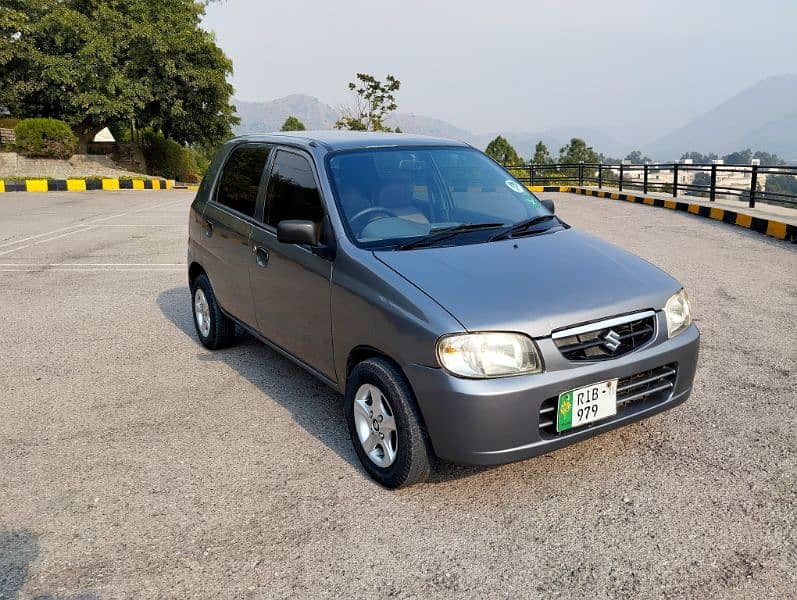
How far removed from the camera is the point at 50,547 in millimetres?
2877

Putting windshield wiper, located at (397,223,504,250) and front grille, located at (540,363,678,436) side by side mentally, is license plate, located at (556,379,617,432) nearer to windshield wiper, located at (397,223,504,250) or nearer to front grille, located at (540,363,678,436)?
front grille, located at (540,363,678,436)

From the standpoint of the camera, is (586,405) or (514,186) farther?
(514,186)

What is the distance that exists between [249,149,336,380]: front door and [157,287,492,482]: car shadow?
0.37 metres

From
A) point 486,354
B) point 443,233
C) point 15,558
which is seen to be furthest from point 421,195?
point 15,558

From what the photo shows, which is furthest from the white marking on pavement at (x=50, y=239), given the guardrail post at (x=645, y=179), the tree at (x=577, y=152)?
the tree at (x=577, y=152)

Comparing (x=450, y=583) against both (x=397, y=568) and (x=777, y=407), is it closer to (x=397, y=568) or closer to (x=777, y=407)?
(x=397, y=568)

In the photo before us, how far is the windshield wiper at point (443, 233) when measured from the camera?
11.9 ft

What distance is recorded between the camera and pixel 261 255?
14.3 ft

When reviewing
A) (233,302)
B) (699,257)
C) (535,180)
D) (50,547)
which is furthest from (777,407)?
(535,180)

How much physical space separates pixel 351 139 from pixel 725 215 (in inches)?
463

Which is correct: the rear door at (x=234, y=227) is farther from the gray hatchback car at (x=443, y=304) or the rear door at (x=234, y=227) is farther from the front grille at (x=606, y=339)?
the front grille at (x=606, y=339)

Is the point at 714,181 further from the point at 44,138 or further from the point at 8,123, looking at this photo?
the point at 8,123

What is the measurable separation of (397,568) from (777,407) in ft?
8.73

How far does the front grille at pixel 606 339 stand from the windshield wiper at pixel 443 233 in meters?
0.97
